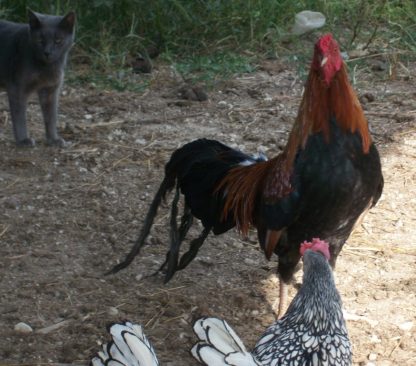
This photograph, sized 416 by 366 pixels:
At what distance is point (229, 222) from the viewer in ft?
15.9

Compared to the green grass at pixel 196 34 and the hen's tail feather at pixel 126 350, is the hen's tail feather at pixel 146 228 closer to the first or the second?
the hen's tail feather at pixel 126 350

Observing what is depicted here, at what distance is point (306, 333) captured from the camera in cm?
368

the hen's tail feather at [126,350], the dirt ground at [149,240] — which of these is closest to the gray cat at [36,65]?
the dirt ground at [149,240]

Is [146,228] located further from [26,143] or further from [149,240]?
[26,143]

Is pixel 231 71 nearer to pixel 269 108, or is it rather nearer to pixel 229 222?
pixel 269 108

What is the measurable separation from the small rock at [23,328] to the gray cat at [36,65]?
231 centimetres

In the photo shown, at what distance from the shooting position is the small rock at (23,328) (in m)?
4.56

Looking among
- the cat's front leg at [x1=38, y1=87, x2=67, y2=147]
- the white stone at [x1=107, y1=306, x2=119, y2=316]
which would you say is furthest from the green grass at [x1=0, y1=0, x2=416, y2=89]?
the white stone at [x1=107, y1=306, x2=119, y2=316]

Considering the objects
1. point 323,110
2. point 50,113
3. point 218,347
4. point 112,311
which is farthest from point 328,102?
point 50,113

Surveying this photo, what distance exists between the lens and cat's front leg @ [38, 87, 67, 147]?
669 centimetres

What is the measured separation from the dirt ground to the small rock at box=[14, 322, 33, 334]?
25 mm

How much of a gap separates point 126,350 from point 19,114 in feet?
11.7

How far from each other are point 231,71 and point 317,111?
3.85 meters

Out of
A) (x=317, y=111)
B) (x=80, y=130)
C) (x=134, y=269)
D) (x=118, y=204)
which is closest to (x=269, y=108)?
(x=80, y=130)
